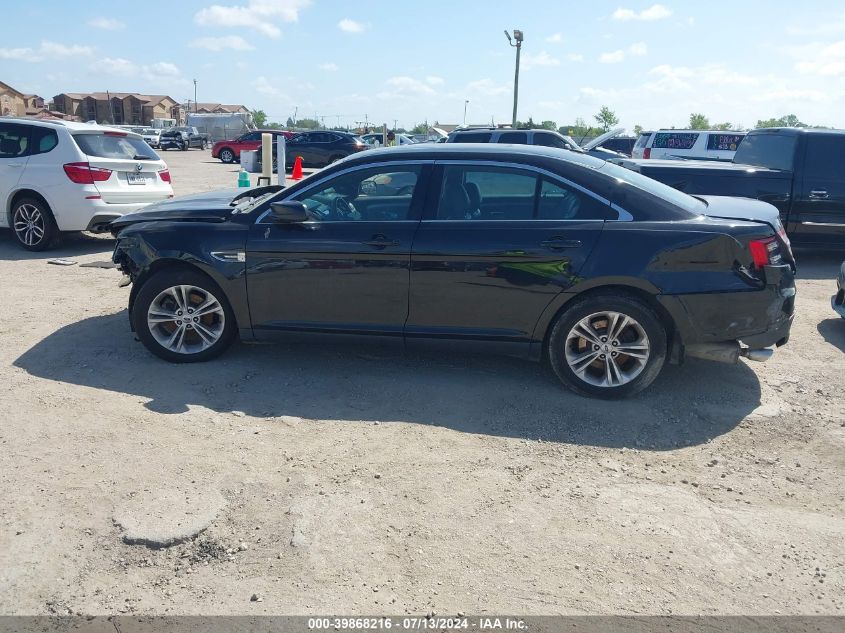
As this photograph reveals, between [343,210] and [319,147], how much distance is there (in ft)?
82.8

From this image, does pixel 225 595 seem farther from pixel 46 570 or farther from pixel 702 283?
pixel 702 283

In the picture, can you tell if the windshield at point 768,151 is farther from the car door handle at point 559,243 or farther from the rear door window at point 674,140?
the rear door window at point 674,140

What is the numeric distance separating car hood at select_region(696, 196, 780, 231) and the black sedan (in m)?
0.03

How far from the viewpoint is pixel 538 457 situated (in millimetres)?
4125

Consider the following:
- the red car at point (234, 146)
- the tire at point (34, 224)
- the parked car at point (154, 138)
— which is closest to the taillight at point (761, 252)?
the tire at point (34, 224)

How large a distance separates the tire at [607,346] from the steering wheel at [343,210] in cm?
165

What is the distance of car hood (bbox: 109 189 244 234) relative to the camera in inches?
211

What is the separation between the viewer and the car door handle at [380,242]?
4.97 meters

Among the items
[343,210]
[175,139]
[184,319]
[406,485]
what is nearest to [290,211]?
[343,210]

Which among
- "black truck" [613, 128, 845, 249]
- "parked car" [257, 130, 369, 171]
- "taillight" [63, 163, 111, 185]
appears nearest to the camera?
"taillight" [63, 163, 111, 185]

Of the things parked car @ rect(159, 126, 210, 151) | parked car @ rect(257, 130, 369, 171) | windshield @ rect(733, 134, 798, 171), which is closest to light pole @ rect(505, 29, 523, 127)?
parked car @ rect(257, 130, 369, 171)

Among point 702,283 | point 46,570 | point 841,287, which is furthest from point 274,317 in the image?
point 841,287

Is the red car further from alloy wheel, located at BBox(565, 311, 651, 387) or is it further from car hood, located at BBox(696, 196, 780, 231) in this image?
alloy wheel, located at BBox(565, 311, 651, 387)

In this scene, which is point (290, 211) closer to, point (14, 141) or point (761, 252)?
point (761, 252)
